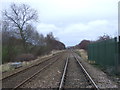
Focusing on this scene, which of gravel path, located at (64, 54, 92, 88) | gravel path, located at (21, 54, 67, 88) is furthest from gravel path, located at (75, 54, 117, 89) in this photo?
gravel path, located at (21, 54, 67, 88)

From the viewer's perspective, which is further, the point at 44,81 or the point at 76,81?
the point at 44,81

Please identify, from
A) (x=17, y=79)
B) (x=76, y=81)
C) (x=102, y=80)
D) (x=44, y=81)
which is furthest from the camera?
(x=17, y=79)

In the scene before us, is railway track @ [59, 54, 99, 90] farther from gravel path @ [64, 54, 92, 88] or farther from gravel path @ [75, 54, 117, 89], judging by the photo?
gravel path @ [75, 54, 117, 89]

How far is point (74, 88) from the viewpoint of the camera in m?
10.4

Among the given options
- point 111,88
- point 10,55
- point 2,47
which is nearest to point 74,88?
point 111,88

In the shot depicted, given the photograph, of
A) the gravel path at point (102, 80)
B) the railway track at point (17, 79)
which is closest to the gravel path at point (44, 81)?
the railway track at point (17, 79)

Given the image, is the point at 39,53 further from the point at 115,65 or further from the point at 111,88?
the point at 111,88

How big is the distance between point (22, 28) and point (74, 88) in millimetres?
44944

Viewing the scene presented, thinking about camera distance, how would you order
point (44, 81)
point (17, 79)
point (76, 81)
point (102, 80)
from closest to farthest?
1. point (76, 81)
2. point (44, 81)
3. point (102, 80)
4. point (17, 79)

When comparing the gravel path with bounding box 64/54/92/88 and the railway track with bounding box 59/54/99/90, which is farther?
the gravel path with bounding box 64/54/92/88

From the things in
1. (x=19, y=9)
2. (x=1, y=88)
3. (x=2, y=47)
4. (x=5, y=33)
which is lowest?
(x=1, y=88)

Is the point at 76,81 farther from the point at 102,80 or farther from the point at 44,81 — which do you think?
the point at 44,81

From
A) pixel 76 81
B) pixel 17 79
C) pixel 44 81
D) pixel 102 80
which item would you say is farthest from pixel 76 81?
pixel 17 79

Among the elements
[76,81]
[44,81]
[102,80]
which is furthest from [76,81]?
[44,81]
